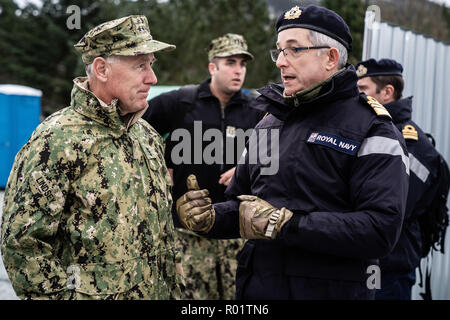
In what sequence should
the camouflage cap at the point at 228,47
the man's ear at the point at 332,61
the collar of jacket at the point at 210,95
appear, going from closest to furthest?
the man's ear at the point at 332,61
the collar of jacket at the point at 210,95
the camouflage cap at the point at 228,47

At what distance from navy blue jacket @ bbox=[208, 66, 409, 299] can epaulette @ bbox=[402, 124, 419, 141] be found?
51.9 inches

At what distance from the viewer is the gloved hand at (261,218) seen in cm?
192

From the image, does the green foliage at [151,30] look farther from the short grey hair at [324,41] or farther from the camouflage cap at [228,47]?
the short grey hair at [324,41]

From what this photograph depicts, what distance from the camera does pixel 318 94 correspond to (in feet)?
6.86

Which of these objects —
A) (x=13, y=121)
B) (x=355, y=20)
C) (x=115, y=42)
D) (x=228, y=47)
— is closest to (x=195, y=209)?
(x=115, y=42)

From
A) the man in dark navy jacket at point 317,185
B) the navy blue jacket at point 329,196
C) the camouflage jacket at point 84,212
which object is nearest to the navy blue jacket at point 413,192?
the man in dark navy jacket at point 317,185

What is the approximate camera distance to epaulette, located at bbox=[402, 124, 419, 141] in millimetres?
3289

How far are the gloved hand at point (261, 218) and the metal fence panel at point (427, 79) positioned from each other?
9.58ft

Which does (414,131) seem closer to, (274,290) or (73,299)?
(274,290)

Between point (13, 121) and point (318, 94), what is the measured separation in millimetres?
12224

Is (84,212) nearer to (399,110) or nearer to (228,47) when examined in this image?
(399,110)

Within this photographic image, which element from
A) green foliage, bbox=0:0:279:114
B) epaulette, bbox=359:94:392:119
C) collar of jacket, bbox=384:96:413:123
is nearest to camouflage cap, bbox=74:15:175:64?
epaulette, bbox=359:94:392:119

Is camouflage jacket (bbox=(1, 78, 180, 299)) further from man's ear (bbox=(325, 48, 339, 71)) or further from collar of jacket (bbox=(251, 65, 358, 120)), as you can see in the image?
man's ear (bbox=(325, 48, 339, 71))

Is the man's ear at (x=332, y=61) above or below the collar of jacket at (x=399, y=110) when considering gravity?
above
